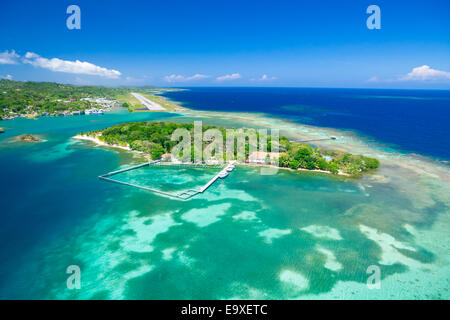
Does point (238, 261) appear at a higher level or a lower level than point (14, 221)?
lower

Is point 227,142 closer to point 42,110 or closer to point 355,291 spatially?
point 355,291

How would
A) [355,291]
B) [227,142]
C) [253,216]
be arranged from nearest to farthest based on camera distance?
[355,291], [253,216], [227,142]

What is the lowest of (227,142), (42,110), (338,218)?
(338,218)

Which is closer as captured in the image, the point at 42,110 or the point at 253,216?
the point at 253,216

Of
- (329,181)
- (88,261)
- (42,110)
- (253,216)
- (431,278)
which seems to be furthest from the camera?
(42,110)

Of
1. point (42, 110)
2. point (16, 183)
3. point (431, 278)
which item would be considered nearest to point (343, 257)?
point (431, 278)

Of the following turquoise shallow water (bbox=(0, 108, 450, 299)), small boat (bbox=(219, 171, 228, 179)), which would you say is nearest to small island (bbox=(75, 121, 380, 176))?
turquoise shallow water (bbox=(0, 108, 450, 299))

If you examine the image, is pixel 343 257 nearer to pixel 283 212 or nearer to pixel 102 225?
pixel 283 212
